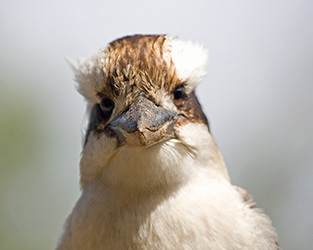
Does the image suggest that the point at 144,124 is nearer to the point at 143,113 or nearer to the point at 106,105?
the point at 143,113

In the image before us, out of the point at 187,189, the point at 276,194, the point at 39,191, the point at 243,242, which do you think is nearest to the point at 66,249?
the point at 187,189

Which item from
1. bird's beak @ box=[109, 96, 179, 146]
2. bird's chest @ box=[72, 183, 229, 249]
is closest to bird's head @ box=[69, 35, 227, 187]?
bird's beak @ box=[109, 96, 179, 146]

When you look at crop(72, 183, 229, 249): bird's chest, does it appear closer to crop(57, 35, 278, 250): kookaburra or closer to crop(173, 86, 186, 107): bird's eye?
crop(57, 35, 278, 250): kookaburra

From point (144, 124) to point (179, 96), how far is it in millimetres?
510

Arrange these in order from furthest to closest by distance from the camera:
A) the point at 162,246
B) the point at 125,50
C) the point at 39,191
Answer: the point at 39,191
the point at 125,50
the point at 162,246

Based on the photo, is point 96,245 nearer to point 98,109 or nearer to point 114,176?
point 114,176

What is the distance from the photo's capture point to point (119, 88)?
3.56 m

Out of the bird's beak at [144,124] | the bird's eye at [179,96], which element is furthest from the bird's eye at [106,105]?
the bird's eye at [179,96]

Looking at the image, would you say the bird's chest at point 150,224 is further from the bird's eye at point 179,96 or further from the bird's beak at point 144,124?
the bird's eye at point 179,96

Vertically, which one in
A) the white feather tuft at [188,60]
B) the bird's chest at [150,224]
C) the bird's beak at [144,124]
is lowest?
the bird's chest at [150,224]

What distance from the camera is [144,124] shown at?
329 cm

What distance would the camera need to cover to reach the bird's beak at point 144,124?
10.8ft

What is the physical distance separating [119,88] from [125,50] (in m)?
0.30

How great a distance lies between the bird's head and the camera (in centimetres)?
344
